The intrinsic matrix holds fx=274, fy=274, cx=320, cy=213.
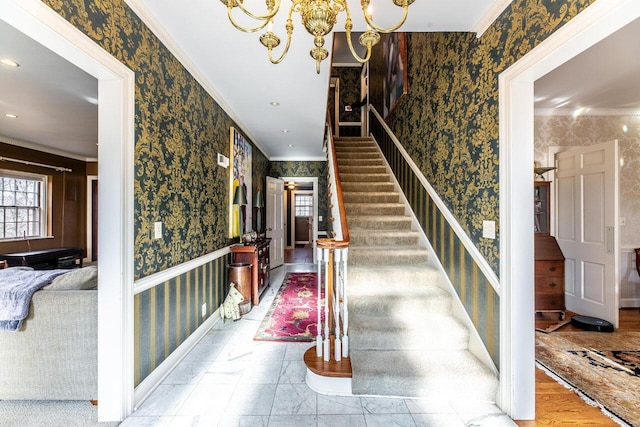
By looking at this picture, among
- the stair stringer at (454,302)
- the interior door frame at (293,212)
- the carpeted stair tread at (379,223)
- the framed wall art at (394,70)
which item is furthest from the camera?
the interior door frame at (293,212)

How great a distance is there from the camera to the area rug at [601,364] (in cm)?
186

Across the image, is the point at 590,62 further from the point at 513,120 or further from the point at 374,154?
the point at 374,154

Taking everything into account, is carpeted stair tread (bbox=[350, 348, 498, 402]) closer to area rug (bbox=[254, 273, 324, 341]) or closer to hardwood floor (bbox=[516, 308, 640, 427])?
hardwood floor (bbox=[516, 308, 640, 427])

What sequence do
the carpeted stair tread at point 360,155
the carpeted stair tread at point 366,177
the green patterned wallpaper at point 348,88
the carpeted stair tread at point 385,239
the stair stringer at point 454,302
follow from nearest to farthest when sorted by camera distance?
1. the stair stringer at point 454,302
2. the carpeted stair tread at point 385,239
3. the carpeted stair tread at point 366,177
4. the carpeted stair tread at point 360,155
5. the green patterned wallpaper at point 348,88

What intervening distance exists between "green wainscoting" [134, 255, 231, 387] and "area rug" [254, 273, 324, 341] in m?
0.67

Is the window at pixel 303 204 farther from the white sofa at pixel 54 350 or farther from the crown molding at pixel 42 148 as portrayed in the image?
the white sofa at pixel 54 350

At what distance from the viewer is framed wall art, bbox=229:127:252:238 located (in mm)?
3674

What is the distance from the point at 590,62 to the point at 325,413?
374 cm

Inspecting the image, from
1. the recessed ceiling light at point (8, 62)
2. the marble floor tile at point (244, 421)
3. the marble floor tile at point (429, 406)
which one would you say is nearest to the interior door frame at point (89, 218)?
the recessed ceiling light at point (8, 62)

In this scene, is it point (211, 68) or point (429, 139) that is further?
point (429, 139)

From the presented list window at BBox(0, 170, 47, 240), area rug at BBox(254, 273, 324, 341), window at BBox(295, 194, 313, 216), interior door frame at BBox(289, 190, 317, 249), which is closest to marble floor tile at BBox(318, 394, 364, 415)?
area rug at BBox(254, 273, 324, 341)

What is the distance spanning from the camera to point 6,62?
7.47 feet

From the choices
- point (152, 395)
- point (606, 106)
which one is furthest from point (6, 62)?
point (606, 106)

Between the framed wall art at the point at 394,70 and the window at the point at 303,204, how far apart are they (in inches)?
252
